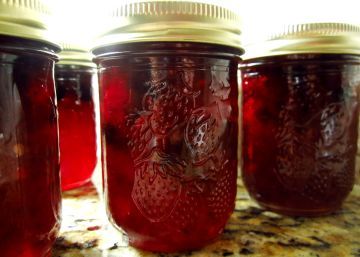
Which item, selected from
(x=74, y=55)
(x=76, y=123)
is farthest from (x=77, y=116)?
(x=74, y=55)

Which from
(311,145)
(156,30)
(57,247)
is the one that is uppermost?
(156,30)

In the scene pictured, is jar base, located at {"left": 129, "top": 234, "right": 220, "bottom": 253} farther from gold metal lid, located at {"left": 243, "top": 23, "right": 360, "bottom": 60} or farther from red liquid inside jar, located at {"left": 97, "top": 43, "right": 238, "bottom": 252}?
gold metal lid, located at {"left": 243, "top": 23, "right": 360, "bottom": 60}

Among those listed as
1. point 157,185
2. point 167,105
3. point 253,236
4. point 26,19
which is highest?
point 26,19

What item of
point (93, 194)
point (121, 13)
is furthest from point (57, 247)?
point (121, 13)

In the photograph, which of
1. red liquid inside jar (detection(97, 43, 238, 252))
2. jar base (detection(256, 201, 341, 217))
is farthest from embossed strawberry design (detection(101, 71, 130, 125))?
jar base (detection(256, 201, 341, 217))

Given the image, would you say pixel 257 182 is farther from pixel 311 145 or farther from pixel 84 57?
pixel 84 57

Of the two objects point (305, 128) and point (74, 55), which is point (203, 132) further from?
point (74, 55)

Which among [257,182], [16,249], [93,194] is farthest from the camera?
[93,194]

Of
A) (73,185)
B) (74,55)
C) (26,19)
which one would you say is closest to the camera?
(26,19)
